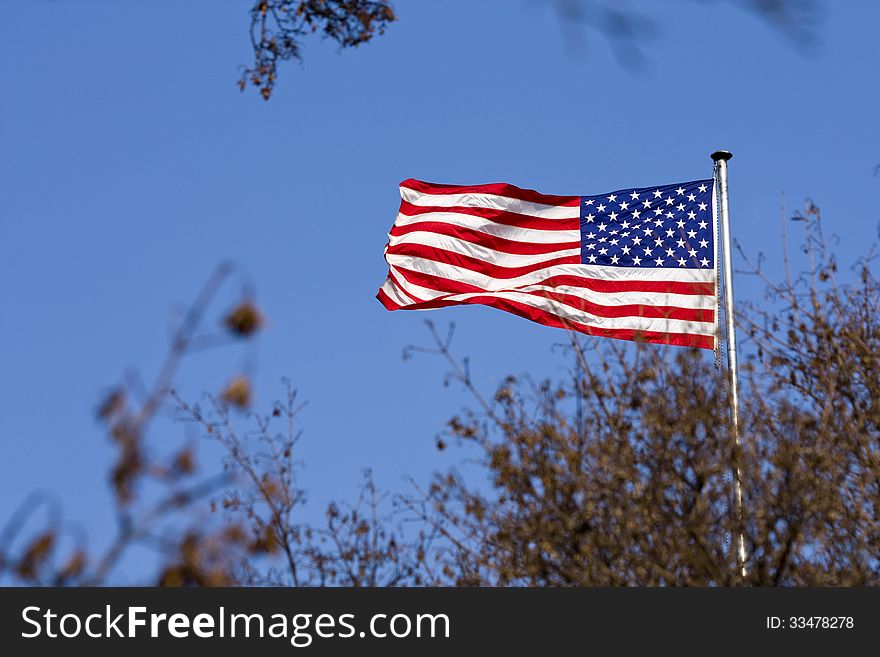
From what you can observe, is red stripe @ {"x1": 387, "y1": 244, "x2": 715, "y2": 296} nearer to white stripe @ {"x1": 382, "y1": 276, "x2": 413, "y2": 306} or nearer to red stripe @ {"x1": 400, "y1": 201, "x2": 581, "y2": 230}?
white stripe @ {"x1": 382, "y1": 276, "x2": 413, "y2": 306}

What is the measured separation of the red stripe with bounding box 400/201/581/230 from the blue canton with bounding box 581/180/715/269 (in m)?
0.29

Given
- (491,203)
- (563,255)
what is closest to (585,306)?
(563,255)

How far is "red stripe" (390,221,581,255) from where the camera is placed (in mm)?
15844

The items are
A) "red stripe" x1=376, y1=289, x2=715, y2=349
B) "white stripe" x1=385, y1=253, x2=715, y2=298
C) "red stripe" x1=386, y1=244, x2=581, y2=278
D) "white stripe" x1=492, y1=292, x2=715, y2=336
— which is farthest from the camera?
"red stripe" x1=386, y1=244, x2=581, y2=278

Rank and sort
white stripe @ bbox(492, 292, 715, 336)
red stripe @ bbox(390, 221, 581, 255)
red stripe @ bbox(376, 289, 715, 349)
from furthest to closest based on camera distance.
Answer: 1. red stripe @ bbox(390, 221, 581, 255)
2. white stripe @ bbox(492, 292, 715, 336)
3. red stripe @ bbox(376, 289, 715, 349)

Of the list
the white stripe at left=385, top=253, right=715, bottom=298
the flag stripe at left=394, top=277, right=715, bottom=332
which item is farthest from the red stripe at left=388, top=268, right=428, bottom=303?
the white stripe at left=385, top=253, right=715, bottom=298

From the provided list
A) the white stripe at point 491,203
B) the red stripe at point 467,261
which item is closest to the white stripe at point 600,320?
the red stripe at point 467,261

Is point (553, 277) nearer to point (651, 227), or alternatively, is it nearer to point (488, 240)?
point (488, 240)

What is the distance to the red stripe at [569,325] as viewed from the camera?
13844 mm

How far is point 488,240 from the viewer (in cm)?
1600

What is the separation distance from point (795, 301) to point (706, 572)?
5.03 metres

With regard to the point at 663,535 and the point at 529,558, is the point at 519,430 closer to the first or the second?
the point at 529,558

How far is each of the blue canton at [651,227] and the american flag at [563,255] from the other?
→ 0.04 feet

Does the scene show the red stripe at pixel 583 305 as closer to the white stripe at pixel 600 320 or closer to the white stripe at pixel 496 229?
the white stripe at pixel 600 320
